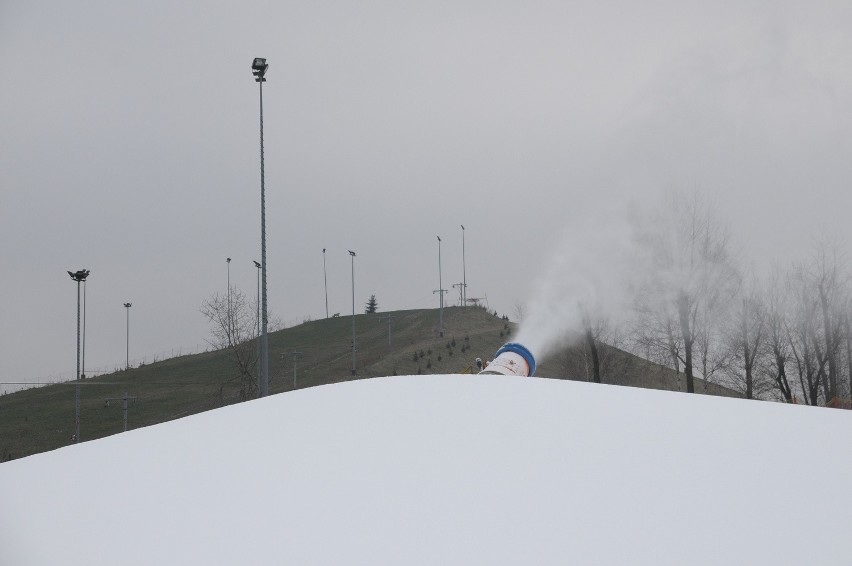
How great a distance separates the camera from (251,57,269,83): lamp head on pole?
25922mm

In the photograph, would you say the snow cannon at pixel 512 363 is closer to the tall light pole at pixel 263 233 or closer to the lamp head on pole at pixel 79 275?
the tall light pole at pixel 263 233

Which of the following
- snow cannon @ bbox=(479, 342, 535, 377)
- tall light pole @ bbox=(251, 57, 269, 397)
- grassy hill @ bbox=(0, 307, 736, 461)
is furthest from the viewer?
grassy hill @ bbox=(0, 307, 736, 461)

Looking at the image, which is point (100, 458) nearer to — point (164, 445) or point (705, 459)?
point (164, 445)

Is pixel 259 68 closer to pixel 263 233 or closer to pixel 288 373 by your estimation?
pixel 263 233

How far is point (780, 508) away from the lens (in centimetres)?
534

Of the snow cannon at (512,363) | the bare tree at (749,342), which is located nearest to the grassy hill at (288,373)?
the bare tree at (749,342)

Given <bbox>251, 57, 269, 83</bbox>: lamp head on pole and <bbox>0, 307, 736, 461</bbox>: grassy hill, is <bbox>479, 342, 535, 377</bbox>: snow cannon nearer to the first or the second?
<bbox>251, 57, 269, 83</bbox>: lamp head on pole

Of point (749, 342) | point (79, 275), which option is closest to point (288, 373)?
point (79, 275)

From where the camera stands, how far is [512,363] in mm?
15109

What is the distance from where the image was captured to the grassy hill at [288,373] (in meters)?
48.6

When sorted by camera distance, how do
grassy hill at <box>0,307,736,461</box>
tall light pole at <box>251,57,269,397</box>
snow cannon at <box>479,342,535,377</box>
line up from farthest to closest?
grassy hill at <box>0,307,736,461</box>
tall light pole at <box>251,57,269,397</box>
snow cannon at <box>479,342,535,377</box>

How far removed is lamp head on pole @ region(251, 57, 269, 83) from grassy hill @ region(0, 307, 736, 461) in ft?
56.1

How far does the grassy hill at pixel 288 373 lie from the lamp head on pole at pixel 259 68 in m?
17.1

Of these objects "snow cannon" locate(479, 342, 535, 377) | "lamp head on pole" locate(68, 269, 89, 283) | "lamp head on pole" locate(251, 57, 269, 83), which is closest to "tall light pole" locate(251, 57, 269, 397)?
"lamp head on pole" locate(251, 57, 269, 83)
